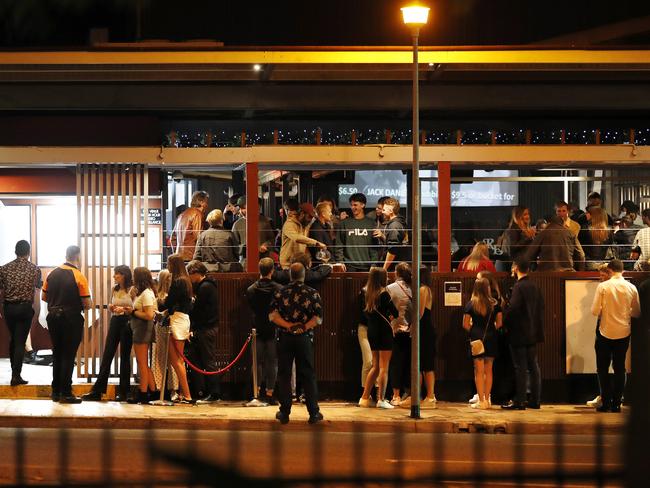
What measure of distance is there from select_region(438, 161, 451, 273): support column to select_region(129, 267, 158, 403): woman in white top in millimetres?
4424

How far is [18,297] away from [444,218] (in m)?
6.44

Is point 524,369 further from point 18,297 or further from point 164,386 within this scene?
point 18,297

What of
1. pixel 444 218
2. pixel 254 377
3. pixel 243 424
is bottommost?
pixel 243 424

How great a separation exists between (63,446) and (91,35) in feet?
55.5

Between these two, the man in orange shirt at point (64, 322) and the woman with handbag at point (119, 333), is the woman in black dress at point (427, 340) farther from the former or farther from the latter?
the man in orange shirt at point (64, 322)

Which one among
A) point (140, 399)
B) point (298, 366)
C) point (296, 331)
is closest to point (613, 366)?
point (298, 366)

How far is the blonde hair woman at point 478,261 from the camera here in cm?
1603

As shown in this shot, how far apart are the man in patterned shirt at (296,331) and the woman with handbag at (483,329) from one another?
101 inches

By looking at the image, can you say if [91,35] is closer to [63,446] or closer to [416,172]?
[416,172]

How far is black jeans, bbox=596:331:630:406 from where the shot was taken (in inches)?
587

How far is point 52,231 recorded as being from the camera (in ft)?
60.1

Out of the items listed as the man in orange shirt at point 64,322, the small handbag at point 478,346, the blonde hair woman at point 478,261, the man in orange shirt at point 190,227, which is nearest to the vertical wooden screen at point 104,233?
the man in orange shirt at point 190,227

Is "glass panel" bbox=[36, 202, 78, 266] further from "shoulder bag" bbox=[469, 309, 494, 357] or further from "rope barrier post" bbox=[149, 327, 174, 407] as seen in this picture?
"shoulder bag" bbox=[469, 309, 494, 357]

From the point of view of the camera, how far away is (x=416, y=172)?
14812 mm
